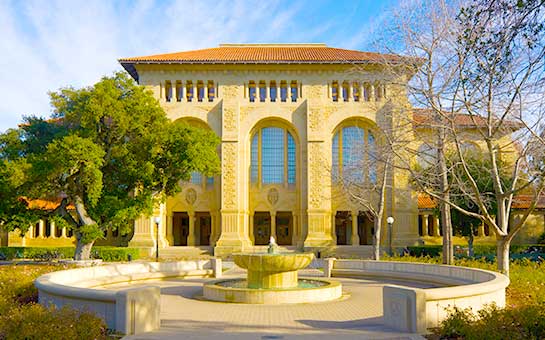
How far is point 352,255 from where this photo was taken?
3981 centimetres

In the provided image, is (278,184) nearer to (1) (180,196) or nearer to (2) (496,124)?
(1) (180,196)

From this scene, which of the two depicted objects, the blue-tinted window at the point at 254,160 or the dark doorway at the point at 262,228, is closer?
the blue-tinted window at the point at 254,160

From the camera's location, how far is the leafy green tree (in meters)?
25.7

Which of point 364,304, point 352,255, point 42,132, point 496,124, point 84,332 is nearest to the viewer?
point 84,332

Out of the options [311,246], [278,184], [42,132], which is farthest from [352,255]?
[42,132]

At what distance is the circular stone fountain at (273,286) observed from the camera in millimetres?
14938

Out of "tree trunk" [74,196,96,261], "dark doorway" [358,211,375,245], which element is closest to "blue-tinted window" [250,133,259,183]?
"dark doorway" [358,211,375,245]

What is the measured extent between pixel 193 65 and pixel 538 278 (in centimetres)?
3264

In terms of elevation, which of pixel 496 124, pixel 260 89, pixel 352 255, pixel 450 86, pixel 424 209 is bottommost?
pixel 352 255

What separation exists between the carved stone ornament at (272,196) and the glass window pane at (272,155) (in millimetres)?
859

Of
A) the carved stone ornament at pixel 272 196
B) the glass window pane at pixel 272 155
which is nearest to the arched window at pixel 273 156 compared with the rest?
the glass window pane at pixel 272 155

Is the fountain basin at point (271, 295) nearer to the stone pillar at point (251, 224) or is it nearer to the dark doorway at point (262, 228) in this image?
the stone pillar at point (251, 224)

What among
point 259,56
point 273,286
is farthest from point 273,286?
point 259,56

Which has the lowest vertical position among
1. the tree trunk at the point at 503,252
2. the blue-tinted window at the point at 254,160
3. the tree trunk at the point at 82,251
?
the tree trunk at the point at 82,251
